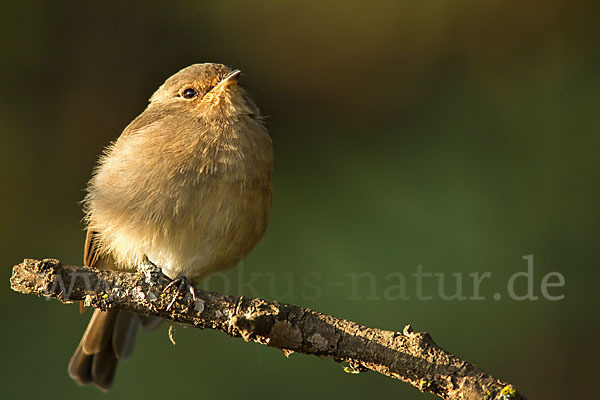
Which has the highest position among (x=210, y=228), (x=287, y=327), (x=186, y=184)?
(x=186, y=184)

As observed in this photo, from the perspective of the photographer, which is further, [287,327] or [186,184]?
[186,184]

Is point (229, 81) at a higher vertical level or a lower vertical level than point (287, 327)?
higher

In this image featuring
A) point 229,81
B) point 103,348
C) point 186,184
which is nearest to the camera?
point 186,184

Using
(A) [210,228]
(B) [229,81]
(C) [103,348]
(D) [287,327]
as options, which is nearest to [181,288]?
(D) [287,327]

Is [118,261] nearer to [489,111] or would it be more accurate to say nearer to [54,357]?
[54,357]

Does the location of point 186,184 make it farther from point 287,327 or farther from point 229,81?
point 287,327

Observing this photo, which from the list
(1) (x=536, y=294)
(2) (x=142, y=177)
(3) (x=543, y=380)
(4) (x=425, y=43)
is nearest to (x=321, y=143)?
(4) (x=425, y=43)

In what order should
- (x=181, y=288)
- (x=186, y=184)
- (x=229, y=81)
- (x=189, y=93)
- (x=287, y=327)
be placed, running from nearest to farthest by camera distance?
1. (x=287, y=327)
2. (x=181, y=288)
3. (x=186, y=184)
4. (x=229, y=81)
5. (x=189, y=93)
